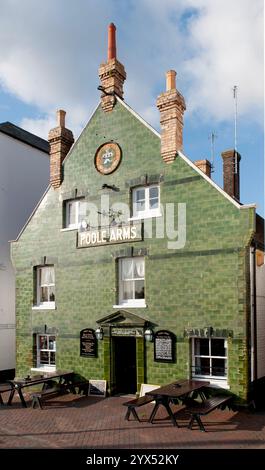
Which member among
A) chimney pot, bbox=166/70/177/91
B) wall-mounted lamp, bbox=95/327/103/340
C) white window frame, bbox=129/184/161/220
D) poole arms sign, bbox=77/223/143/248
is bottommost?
wall-mounted lamp, bbox=95/327/103/340

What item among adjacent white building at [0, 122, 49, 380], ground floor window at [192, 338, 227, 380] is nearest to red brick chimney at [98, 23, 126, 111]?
adjacent white building at [0, 122, 49, 380]

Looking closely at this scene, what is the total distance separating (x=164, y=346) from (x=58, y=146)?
10156mm

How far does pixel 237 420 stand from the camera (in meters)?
13.0

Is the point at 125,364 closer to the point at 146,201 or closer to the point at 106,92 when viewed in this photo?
the point at 146,201

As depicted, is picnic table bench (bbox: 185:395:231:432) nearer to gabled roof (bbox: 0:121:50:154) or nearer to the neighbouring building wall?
the neighbouring building wall

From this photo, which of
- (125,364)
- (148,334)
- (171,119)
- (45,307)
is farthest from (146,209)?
(45,307)

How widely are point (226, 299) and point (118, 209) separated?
5.71 m

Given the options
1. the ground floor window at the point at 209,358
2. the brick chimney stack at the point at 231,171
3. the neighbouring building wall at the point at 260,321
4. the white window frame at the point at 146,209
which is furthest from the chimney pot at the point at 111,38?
the ground floor window at the point at 209,358

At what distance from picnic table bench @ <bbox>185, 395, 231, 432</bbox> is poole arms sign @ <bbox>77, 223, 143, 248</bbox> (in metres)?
6.23

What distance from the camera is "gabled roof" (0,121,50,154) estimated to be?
23750mm

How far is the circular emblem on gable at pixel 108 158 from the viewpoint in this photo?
57.8 ft

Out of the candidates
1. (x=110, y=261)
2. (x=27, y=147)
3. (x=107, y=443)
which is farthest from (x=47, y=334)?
(x=27, y=147)

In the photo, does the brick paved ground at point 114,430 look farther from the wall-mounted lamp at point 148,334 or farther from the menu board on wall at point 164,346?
the wall-mounted lamp at point 148,334
